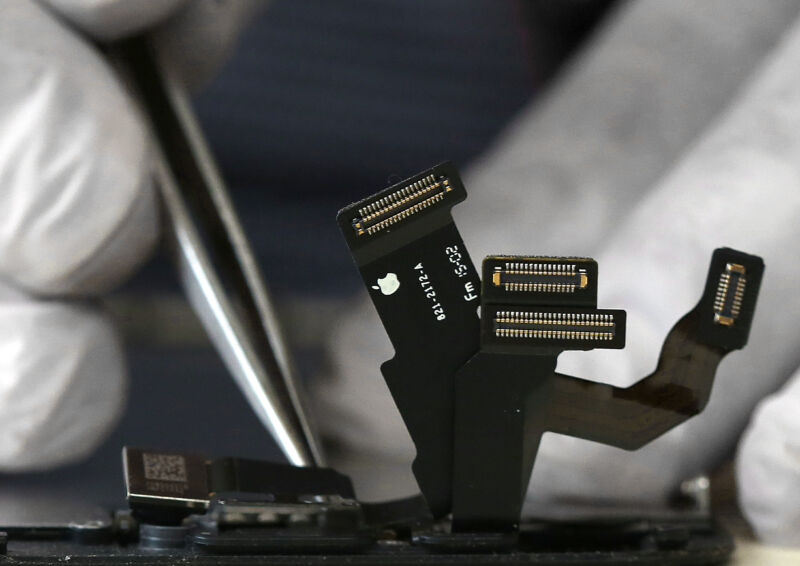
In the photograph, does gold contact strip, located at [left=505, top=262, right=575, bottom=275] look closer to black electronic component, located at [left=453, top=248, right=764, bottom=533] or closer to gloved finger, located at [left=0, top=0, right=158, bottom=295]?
black electronic component, located at [left=453, top=248, right=764, bottom=533]

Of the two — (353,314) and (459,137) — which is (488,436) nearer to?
(353,314)

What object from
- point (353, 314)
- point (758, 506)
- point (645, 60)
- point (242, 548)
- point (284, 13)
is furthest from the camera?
point (284, 13)

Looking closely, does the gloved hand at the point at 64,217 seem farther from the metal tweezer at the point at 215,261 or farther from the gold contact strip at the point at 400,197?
the gold contact strip at the point at 400,197

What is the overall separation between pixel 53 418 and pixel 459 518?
0.31 metres

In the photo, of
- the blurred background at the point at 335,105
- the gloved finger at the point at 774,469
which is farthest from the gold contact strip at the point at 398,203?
the blurred background at the point at 335,105

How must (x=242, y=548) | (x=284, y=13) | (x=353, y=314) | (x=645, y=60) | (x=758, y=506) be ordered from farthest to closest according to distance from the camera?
(x=284, y=13) < (x=645, y=60) < (x=353, y=314) < (x=758, y=506) < (x=242, y=548)

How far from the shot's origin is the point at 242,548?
484 millimetres

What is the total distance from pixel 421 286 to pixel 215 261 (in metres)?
0.35

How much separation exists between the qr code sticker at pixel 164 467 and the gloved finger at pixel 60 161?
16 centimetres

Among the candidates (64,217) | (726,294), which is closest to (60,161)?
(64,217)

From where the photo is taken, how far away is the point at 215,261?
80 centimetres

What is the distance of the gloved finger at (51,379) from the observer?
656 mm

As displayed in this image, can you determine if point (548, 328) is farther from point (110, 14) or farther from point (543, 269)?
point (110, 14)

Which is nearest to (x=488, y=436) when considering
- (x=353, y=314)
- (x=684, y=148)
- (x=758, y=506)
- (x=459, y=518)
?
(x=459, y=518)
